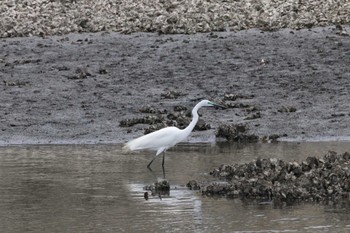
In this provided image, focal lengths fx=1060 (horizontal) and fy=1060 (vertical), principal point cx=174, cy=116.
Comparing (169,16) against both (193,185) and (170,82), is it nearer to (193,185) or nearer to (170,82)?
(170,82)

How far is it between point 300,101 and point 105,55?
5.13m

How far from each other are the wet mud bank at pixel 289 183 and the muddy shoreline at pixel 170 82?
5.80m

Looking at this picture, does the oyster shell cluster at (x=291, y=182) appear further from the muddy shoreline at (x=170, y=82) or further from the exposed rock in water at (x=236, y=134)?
the muddy shoreline at (x=170, y=82)

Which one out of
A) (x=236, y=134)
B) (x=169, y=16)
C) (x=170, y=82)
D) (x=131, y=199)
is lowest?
(x=131, y=199)

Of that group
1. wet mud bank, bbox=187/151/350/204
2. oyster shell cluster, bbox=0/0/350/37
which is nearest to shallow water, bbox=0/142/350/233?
wet mud bank, bbox=187/151/350/204

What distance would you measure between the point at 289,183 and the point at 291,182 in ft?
0.09

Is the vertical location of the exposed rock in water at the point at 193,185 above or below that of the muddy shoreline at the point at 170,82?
below

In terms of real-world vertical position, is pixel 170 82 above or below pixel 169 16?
below

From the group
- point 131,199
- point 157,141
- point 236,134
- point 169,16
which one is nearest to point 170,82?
point 169,16

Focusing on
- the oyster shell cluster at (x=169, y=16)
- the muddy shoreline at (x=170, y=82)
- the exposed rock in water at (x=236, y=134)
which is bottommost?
the exposed rock in water at (x=236, y=134)

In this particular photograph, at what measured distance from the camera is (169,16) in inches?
1015

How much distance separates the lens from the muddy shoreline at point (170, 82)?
20.5 meters

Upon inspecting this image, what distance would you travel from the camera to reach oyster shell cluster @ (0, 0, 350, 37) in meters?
25.4

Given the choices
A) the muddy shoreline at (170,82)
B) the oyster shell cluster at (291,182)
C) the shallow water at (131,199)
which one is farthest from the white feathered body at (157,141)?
the muddy shoreline at (170,82)
